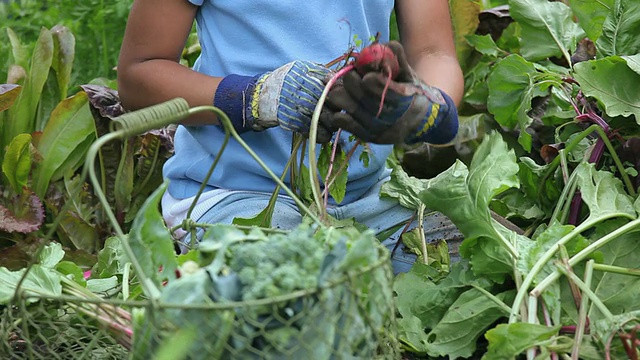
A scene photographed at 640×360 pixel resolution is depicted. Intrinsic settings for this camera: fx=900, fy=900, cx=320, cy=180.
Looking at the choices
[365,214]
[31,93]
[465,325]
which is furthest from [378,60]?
[31,93]

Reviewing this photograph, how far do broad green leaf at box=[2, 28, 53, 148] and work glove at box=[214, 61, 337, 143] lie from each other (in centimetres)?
86

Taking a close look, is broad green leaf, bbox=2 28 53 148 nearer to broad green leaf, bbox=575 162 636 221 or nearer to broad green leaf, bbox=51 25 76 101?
broad green leaf, bbox=51 25 76 101

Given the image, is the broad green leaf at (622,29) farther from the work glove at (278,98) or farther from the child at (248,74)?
the work glove at (278,98)

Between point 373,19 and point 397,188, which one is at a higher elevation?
point 373,19

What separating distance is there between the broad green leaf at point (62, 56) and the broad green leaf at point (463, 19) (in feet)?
3.72

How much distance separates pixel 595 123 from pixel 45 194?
1369mm

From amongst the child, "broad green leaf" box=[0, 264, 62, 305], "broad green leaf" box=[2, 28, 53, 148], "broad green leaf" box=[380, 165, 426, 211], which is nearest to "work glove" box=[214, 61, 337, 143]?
the child

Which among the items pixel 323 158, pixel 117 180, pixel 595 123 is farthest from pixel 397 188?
pixel 117 180

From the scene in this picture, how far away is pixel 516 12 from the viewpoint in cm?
212

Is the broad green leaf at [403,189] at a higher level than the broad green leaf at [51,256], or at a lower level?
lower

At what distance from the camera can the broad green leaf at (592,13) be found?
78.8 inches

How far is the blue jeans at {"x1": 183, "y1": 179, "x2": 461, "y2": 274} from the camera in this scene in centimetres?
181

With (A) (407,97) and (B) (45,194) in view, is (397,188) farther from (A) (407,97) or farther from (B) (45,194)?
(B) (45,194)

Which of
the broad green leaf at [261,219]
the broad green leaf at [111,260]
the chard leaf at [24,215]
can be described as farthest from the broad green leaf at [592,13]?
the chard leaf at [24,215]
